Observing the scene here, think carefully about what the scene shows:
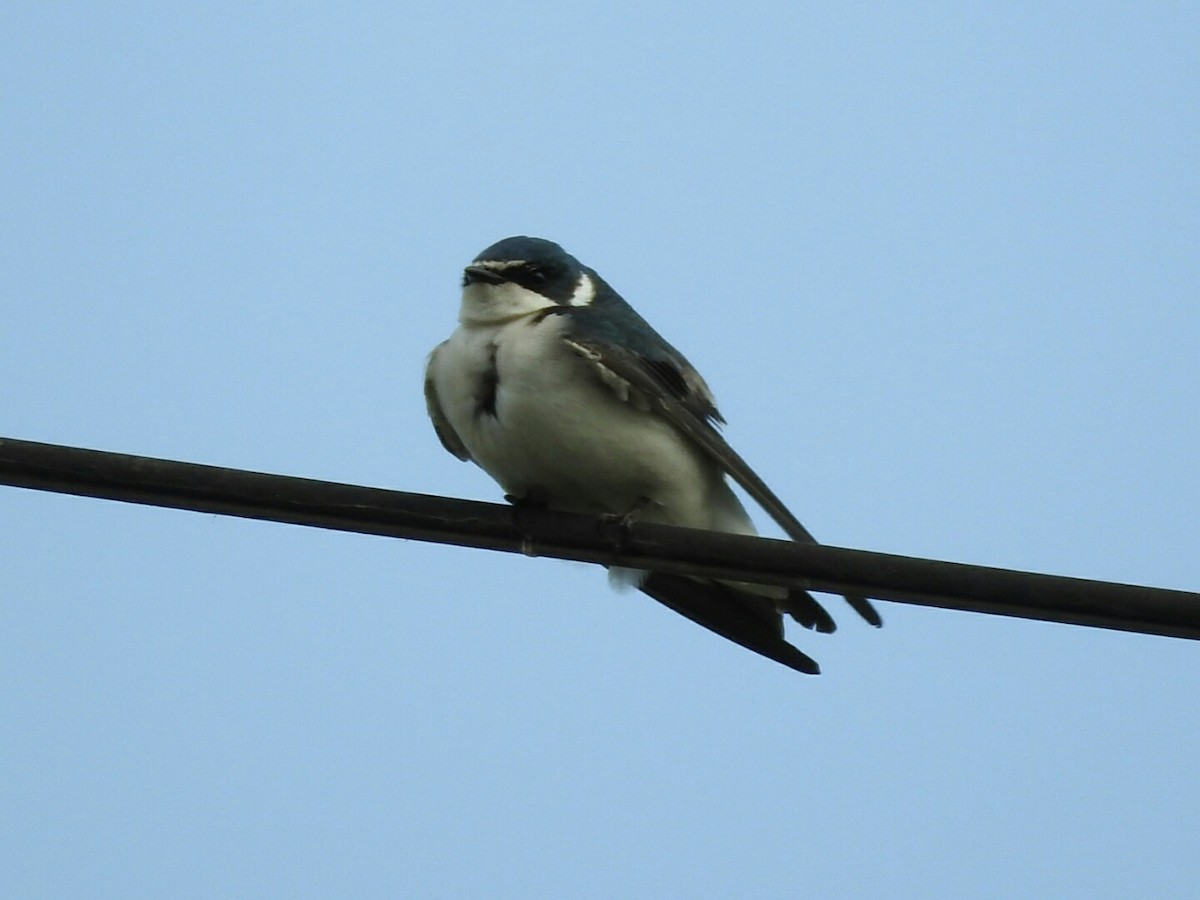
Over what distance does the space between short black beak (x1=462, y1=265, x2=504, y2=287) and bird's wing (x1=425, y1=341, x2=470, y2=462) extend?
187 millimetres

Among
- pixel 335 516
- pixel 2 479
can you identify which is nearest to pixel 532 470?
pixel 335 516

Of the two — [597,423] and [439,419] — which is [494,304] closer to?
[439,419]

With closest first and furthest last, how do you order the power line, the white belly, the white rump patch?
1. the power line
2. the white belly
3. the white rump patch

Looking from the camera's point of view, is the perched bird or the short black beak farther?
the short black beak

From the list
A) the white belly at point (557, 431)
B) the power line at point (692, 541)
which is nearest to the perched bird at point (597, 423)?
the white belly at point (557, 431)

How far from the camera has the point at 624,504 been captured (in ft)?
14.4

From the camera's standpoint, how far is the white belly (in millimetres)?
4195

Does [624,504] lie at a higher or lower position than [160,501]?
higher

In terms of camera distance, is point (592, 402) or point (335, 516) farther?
point (592, 402)

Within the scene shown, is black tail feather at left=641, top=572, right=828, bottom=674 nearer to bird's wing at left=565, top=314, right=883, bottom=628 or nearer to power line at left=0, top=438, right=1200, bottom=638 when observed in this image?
bird's wing at left=565, top=314, right=883, bottom=628

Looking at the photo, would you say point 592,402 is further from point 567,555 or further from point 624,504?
point 567,555

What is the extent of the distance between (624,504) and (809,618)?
57 centimetres

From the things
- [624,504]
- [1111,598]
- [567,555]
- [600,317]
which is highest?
[600,317]

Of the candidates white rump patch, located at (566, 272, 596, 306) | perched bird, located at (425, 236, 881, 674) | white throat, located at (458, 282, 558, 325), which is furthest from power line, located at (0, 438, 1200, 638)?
white rump patch, located at (566, 272, 596, 306)
